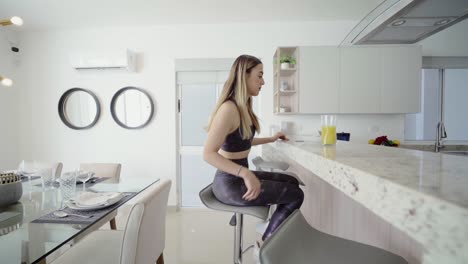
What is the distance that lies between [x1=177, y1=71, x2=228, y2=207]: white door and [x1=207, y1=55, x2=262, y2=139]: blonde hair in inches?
82.5

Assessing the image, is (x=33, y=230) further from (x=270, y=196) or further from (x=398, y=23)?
(x=398, y=23)

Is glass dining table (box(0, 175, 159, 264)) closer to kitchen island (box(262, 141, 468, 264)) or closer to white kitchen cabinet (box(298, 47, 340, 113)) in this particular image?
kitchen island (box(262, 141, 468, 264))

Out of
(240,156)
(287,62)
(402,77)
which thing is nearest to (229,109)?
(240,156)

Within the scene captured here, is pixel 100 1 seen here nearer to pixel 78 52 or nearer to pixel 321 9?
pixel 78 52

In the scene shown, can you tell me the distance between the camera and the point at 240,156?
1.29 metres

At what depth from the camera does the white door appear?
3375 millimetres

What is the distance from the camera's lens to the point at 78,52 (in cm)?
318

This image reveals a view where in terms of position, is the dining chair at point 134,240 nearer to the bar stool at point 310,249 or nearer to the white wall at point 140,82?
the bar stool at point 310,249

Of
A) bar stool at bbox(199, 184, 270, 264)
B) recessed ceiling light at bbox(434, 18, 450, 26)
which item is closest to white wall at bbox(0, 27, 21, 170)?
bar stool at bbox(199, 184, 270, 264)

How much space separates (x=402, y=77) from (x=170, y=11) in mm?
3057

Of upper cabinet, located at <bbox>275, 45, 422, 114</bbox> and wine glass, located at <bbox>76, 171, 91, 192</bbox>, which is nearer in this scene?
wine glass, located at <bbox>76, 171, 91, 192</bbox>

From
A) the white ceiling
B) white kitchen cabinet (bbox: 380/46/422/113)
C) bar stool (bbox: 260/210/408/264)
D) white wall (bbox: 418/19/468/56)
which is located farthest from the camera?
white wall (bbox: 418/19/468/56)

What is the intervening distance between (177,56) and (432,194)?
3348 millimetres

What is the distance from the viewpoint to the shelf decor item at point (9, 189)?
1.31 meters
